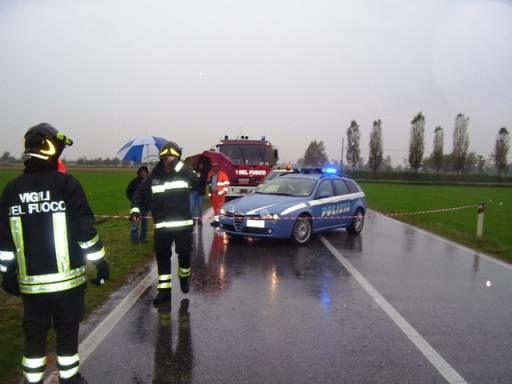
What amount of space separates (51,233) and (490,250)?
982cm

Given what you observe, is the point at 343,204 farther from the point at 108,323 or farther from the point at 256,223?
the point at 108,323

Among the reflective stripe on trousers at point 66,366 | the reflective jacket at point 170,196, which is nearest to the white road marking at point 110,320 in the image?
the reflective stripe on trousers at point 66,366

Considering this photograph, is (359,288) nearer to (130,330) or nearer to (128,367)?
(130,330)

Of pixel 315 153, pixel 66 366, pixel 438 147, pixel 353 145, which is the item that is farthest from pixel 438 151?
pixel 66 366

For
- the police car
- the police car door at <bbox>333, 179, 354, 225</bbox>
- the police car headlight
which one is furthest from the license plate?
the police car door at <bbox>333, 179, 354, 225</bbox>

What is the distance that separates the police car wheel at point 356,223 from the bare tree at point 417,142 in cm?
6616

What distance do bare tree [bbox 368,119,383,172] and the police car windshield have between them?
70668mm

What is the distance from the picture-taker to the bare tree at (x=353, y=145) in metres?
89.2

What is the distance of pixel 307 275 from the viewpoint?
750 cm

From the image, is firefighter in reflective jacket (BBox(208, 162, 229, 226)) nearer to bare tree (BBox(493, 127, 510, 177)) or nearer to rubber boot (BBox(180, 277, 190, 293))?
rubber boot (BBox(180, 277, 190, 293))

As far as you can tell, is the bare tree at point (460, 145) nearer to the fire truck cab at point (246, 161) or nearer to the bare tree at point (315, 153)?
the bare tree at point (315, 153)

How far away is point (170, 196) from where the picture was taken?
19.0ft

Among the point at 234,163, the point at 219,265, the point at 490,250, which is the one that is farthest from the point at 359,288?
the point at 234,163

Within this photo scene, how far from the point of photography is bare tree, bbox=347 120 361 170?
89.2 m
